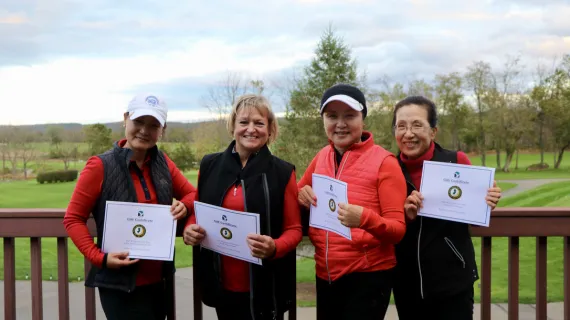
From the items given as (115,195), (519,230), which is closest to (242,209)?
(115,195)

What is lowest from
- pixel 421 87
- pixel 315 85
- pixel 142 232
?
pixel 142 232

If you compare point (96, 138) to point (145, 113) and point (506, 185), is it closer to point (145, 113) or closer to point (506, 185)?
point (506, 185)

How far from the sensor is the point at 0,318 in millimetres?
6535

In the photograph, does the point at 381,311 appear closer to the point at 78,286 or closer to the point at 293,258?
the point at 293,258

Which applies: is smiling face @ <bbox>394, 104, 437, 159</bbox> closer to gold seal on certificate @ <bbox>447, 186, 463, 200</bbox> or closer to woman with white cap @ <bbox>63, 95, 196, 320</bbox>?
gold seal on certificate @ <bbox>447, 186, 463, 200</bbox>

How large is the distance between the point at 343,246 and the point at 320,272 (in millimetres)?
208

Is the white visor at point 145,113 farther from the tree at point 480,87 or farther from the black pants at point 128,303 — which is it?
the tree at point 480,87

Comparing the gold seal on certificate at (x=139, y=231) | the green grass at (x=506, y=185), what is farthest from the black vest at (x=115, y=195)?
the green grass at (x=506, y=185)

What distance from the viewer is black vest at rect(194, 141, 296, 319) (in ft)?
7.47

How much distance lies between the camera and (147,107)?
2275mm

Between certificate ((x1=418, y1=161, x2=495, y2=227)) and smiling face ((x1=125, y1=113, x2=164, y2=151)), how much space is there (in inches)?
53.9

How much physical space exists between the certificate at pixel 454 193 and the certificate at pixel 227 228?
2.86 feet

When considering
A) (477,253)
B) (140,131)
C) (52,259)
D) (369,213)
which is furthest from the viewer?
(477,253)

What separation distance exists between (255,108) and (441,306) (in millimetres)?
1359
